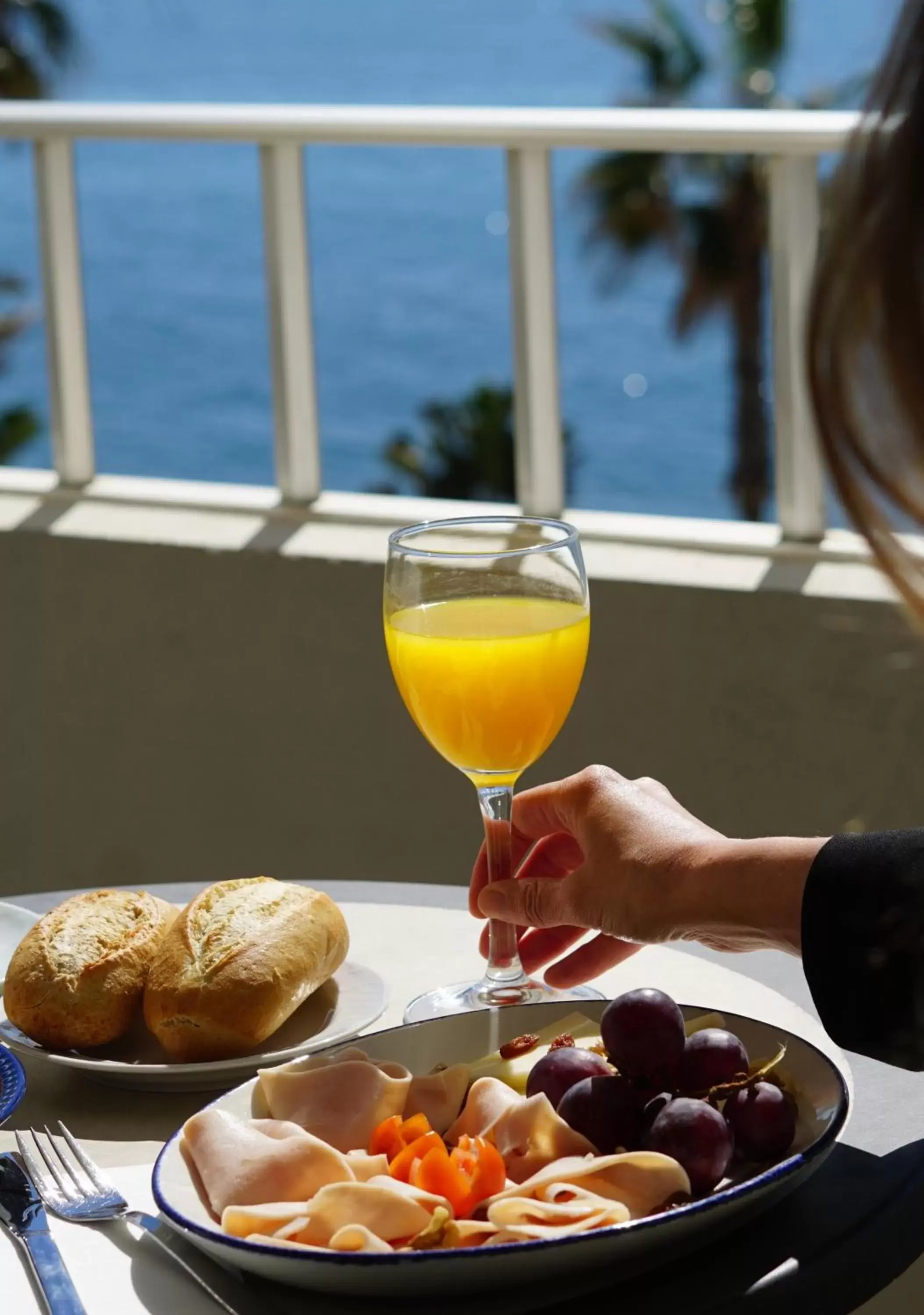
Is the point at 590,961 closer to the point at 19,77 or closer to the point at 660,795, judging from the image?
the point at 660,795

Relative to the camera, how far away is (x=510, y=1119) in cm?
83

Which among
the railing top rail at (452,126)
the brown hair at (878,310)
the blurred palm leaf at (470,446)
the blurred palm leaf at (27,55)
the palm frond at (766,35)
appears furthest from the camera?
the palm frond at (766,35)

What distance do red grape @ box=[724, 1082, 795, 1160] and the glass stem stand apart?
277 mm

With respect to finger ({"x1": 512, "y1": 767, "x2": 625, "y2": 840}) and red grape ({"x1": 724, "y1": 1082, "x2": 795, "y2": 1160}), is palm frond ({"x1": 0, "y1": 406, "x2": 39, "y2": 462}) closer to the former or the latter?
finger ({"x1": 512, "y1": 767, "x2": 625, "y2": 840})

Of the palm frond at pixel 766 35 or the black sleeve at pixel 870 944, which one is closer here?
the black sleeve at pixel 870 944

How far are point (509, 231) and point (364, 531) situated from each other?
0.50 m

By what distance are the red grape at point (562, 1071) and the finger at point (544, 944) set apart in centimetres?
24

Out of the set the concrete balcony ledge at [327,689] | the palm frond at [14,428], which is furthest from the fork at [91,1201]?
the palm frond at [14,428]

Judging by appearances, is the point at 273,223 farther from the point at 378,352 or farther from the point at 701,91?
the point at 378,352

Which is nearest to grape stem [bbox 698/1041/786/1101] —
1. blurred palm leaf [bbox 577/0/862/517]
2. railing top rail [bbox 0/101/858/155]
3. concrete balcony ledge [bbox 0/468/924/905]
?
concrete balcony ledge [bbox 0/468/924/905]

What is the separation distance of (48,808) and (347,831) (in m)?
0.56

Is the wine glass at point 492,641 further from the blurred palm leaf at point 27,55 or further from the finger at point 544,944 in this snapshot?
the blurred palm leaf at point 27,55

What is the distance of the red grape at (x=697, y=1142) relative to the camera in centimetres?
79

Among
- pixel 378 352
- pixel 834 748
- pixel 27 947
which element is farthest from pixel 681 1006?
pixel 378 352
